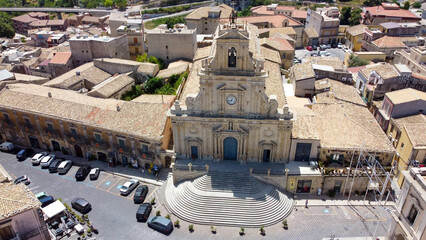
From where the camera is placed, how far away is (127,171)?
45.3 meters

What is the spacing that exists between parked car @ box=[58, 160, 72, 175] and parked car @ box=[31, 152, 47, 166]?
419cm

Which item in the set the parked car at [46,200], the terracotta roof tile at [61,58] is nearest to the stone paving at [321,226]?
the parked car at [46,200]

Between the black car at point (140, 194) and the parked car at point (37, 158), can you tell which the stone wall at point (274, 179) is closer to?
the black car at point (140, 194)

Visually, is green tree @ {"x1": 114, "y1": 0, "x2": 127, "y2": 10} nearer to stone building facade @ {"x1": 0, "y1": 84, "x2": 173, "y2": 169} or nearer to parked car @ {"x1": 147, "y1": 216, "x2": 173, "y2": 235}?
stone building facade @ {"x1": 0, "y1": 84, "x2": 173, "y2": 169}

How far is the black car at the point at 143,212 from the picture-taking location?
3728 cm

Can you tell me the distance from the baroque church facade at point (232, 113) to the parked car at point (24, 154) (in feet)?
78.1

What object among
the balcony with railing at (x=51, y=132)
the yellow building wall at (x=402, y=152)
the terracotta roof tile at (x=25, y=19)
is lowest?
the balcony with railing at (x=51, y=132)

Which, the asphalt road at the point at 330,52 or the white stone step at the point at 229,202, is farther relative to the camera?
the asphalt road at the point at 330,52

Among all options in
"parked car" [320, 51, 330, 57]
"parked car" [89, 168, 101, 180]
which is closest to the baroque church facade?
"parked car" [89, 168, 101, 180]

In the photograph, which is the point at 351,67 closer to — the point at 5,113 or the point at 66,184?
the point at 66,184

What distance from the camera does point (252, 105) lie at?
38.5 metres

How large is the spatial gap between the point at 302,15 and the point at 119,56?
60537mm

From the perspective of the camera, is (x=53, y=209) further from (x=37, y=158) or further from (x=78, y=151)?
(x=37, y=158)

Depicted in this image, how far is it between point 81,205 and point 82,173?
6.36 metres
